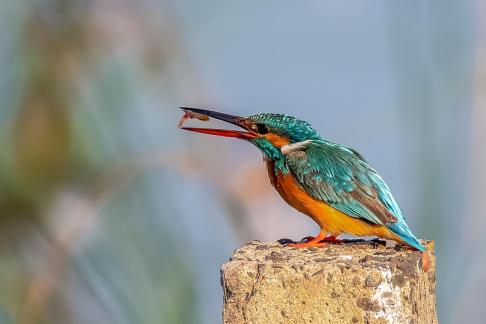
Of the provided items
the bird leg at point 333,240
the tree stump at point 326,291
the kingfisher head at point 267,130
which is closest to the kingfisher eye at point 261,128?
the kingfisher head at point 267,130

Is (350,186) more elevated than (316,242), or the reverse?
(350,186)

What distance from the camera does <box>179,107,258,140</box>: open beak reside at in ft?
11.2

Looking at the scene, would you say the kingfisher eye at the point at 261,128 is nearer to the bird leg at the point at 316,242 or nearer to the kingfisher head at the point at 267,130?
the kingfisher head at the point at 267,130

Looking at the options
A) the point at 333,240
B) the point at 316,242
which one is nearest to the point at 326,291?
the point at 316,242

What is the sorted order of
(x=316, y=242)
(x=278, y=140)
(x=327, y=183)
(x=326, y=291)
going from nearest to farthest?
(x=326, y=291) → (x=316, y=242) → (x=327, y=183) → (x=278, y=140)

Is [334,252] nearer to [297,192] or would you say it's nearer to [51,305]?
[297,192]

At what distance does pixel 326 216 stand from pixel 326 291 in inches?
40.3

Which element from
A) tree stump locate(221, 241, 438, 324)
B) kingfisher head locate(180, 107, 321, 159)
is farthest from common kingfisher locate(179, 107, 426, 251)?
tree stump locate(221, 241, 438, 324)

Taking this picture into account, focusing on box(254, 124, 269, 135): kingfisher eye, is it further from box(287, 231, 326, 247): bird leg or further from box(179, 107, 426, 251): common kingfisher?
box(287, 231, 326, 247): bird leg

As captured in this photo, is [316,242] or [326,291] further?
[316,242]

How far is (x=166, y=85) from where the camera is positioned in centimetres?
376

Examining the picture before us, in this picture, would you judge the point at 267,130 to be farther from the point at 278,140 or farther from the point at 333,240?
the point at 333,240

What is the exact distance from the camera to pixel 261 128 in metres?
3.44

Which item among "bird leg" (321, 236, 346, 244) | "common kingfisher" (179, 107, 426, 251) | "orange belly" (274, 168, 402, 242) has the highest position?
"common kingfisher" (179, 107, 426, 251)
